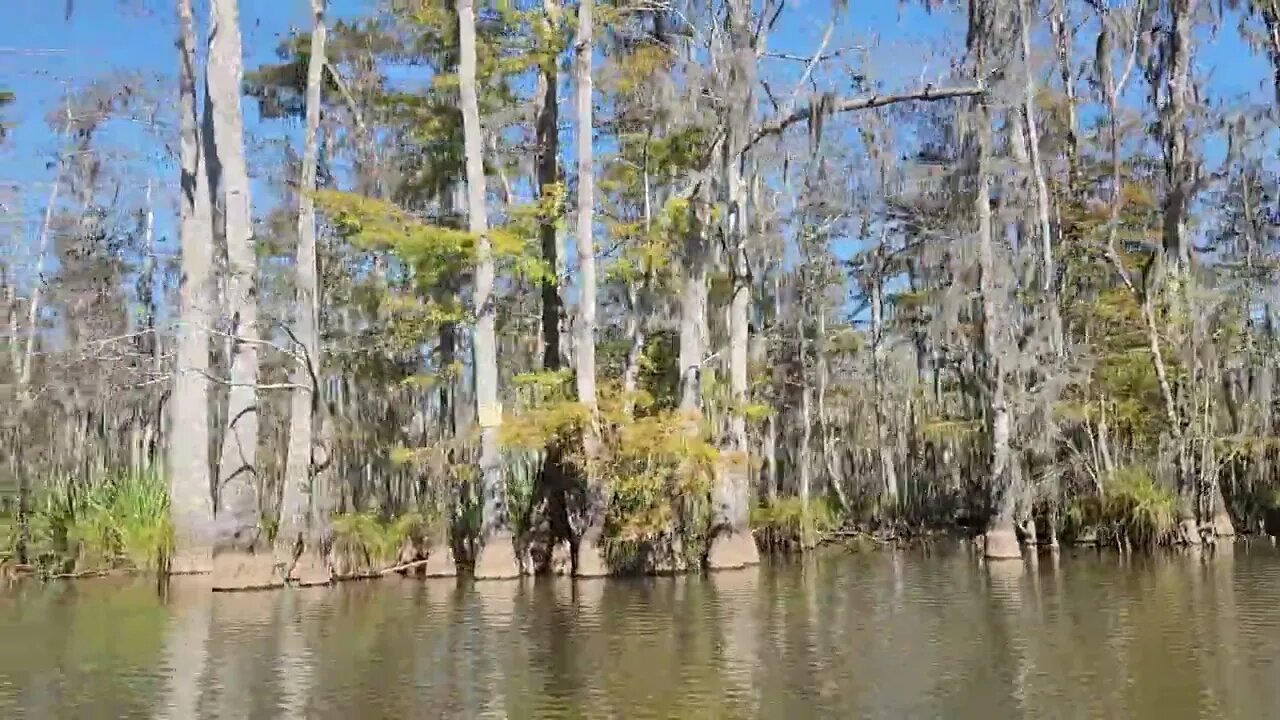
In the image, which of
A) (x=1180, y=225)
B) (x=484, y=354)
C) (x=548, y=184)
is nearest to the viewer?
(x=484, y=354)

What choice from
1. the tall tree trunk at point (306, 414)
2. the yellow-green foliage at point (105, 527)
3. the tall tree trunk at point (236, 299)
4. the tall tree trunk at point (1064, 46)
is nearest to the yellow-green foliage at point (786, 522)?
the tall tree trunk at point (306, 414)

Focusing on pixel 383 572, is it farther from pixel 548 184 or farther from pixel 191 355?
pixel 548 184

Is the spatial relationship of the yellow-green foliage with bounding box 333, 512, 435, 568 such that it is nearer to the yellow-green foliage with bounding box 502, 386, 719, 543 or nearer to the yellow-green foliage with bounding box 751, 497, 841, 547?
the yellow-green foliage with bounding box 502, 386, 719, 543

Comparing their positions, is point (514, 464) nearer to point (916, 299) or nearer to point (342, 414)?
point (342, 414)

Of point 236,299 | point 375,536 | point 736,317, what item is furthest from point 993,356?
point 236,299

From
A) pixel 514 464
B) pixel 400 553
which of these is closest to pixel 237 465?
pixel 400 553

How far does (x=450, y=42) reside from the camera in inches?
761

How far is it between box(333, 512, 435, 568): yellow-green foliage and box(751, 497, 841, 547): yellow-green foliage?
5.86 metres

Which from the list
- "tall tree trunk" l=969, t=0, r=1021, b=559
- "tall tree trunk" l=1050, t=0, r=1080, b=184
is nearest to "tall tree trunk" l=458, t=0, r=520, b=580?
"tall tree trunk" l=969, t=0, r=1021, b=559

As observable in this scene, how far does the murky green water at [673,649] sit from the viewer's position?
8141 mm

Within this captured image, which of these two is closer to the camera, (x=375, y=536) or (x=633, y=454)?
(x=633, y=454)

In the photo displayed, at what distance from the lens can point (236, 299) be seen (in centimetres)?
1672

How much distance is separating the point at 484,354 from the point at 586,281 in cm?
173

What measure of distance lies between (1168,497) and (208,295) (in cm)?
1460
